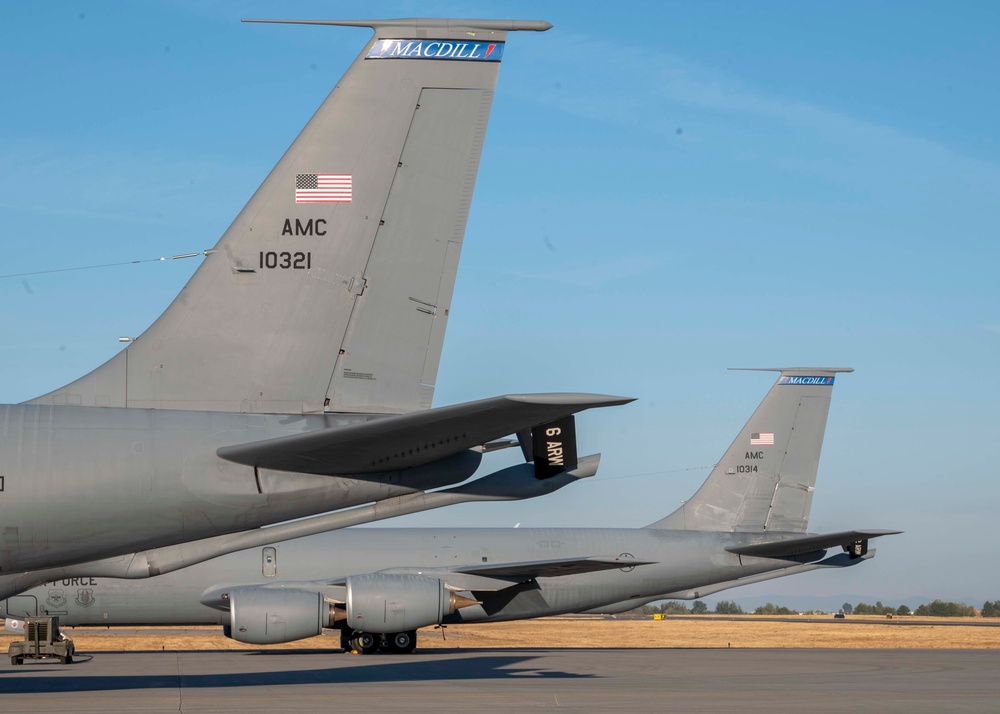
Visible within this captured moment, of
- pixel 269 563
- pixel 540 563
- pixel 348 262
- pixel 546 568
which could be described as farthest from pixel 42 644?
pixel 348 262

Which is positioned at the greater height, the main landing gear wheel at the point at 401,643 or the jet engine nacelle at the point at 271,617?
the jet engine nacelle at the point at 271,617

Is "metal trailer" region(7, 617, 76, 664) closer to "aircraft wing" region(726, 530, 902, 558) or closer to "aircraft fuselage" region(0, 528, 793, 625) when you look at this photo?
"aircraft fuselage" region(0, 528, 793, 625)

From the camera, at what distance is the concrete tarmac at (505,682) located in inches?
608

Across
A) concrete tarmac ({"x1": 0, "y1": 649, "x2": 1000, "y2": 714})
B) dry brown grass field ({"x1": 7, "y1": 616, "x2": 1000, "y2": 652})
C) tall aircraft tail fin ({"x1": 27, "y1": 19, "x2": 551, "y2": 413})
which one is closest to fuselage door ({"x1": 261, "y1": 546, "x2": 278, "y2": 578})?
concrete tarmac ({"x1": 0, "y1": 649, "x2": 1000, "y2": 714})

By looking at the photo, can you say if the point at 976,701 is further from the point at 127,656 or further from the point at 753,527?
the point at 127,656

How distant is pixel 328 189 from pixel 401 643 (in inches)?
822

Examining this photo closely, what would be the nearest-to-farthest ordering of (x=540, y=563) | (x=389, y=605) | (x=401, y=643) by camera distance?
(x=389, y=605) < (x=540, y=563) < (x=401, y=643)

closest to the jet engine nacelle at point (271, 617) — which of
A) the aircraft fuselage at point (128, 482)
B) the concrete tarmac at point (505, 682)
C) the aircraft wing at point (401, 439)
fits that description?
the concrete tarmac at point (505, 682)

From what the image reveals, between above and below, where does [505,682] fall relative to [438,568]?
below

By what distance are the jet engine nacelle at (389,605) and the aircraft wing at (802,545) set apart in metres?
14.2

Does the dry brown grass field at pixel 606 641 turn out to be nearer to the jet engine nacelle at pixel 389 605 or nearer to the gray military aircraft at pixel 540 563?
the gray military aircraft at pixel 540 563

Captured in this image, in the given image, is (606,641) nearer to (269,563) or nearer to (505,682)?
(269,563)

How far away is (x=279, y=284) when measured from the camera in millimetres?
11172

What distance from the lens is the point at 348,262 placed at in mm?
11172
